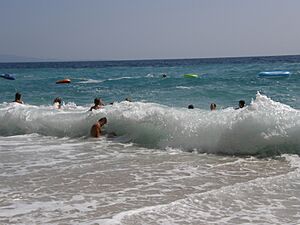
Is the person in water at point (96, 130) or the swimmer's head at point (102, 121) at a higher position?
the swimmer's head at point (102, 121)

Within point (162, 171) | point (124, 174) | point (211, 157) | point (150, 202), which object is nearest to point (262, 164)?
point (211, 157)

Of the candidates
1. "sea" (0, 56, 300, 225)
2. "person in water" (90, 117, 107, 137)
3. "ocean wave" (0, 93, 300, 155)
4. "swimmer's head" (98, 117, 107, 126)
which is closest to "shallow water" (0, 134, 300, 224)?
"sea" (0, 56, 300, 225)

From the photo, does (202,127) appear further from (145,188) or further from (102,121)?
(145,188)

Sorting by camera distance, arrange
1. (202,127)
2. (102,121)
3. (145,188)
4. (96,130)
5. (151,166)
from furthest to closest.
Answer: (102,121) → (96,130) → (202,127) → (151,166) → (145,188)

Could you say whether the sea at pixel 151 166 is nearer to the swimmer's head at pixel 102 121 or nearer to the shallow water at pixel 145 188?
the shallow water at pixel 145 188

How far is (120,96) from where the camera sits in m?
29.2

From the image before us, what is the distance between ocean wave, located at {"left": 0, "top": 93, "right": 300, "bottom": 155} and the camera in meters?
10.5

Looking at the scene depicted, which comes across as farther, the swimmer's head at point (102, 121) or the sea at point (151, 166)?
the swimmer's head at point (102, 121)

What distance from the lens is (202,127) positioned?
11.7 m

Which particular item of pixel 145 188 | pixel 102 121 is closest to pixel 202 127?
pixel 102 121

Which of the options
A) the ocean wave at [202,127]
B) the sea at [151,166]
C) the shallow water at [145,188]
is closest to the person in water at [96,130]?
the sea at [151,166]

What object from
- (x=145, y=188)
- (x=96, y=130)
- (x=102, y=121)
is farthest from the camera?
(x=102, y=121)

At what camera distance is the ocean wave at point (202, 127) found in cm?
1049

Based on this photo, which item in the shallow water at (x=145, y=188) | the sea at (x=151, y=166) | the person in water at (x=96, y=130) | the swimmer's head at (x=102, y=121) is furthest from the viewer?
the swimmer's head at (x=102, y=121)
